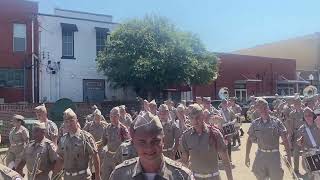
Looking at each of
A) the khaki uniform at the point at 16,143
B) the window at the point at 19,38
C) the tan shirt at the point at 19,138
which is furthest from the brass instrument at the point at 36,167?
the window at the point at 19,38

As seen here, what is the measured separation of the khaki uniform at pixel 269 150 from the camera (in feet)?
30.0

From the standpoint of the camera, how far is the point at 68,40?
33844 mm

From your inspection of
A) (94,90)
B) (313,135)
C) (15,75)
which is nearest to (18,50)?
(15,75)

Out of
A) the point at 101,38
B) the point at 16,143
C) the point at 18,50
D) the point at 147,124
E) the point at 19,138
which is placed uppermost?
the point at 101,38

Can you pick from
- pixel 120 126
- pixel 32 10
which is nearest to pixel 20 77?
pixel 32 10

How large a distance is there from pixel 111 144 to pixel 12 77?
23.5 metres

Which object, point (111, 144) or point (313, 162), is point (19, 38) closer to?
point (111, 144)

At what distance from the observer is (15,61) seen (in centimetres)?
3181

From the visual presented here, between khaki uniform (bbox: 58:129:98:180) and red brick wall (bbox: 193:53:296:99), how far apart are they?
32.2 m

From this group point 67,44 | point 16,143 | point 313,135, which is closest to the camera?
point 313,135

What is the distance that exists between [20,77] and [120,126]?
23692 mm

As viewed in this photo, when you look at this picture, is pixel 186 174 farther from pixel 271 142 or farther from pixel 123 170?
pixel 271 142

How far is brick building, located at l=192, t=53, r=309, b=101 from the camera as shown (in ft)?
140

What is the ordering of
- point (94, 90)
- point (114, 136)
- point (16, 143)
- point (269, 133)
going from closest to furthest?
point (269, 133), point (114, 136), point (16, 143), point (94, 90)
